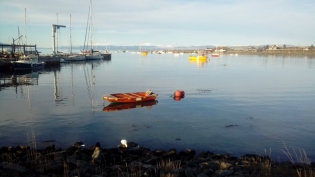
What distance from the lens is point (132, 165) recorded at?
1059 cm

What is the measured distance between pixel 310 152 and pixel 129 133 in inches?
394

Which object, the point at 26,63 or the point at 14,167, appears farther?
the point at 26,63

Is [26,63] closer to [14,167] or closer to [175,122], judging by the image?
[175,122]

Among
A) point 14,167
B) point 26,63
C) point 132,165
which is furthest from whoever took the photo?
point 26,63

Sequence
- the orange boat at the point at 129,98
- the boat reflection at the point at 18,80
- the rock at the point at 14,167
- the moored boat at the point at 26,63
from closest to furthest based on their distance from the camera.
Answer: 1. the rock at the point at 14,167
2. the orange boat at the point at 129,98
3. the boat reflection at the point at 18,80
4. the moored boat at the point at 26,63

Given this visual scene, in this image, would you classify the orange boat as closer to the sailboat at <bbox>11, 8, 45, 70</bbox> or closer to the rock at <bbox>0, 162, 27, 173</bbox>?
the rock at <bbox>0, 162, 27, 173</bbox>

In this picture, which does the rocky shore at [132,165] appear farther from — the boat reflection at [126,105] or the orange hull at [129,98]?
the orange hull at [129,98]

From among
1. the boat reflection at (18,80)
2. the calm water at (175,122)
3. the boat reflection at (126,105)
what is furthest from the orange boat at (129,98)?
the boat reflection at (18,80)

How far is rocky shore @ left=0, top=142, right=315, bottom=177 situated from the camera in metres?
9.50

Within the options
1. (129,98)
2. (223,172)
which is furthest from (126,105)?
(223,172)

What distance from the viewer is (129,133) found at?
17359 mm

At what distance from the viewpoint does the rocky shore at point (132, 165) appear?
950 centimetres

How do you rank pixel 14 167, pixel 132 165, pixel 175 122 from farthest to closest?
pixel 175 122
pixel 132 165
pixel 14 167

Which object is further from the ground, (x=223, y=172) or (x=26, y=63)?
(x=26, y=63)
